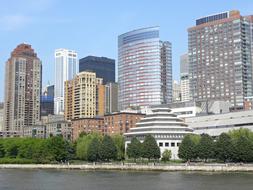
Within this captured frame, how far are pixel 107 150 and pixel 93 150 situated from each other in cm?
643

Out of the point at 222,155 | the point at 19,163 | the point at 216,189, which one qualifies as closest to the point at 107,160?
the point at 19,163

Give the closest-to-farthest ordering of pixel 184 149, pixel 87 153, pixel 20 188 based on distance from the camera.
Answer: pixel 20 188 < pixel 184 149 < pixel 87 153

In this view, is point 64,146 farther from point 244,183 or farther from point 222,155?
point 244,183

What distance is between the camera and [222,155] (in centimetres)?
15625

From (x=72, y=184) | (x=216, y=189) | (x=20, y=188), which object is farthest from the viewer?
(x=72, y=184)

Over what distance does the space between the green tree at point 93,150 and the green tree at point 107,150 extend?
2.23 m

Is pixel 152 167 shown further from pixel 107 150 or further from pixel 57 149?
pixel 57 149

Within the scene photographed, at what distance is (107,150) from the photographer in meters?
186

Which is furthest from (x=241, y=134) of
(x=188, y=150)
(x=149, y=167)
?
(x=149, y=167)

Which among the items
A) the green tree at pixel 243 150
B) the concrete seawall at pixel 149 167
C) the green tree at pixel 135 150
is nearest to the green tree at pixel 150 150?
the green tree at pixel 135 150

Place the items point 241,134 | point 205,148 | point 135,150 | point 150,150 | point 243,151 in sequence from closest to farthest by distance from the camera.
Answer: point 243,151 → point 205,148 → point 241,134 → point 150,150 → point 135,150

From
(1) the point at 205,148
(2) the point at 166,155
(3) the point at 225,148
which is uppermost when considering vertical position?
(3) the point at 225,148

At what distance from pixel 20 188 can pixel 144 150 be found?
83800 millimetres

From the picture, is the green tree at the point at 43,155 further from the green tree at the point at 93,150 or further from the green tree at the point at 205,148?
the green tree at the point at 205,148
